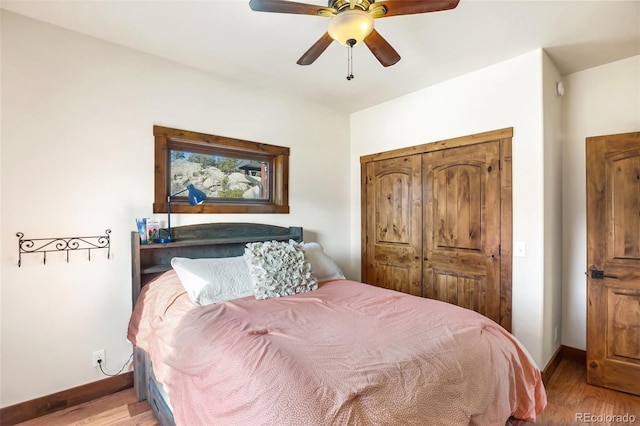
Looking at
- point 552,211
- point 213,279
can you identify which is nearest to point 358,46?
point 213,279

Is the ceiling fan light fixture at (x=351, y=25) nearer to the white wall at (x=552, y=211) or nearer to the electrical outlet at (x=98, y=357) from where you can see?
the white wall at (x=552, y=211)

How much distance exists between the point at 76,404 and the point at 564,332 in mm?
4037

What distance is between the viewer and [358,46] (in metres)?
2.32

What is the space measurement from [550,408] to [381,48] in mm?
2641

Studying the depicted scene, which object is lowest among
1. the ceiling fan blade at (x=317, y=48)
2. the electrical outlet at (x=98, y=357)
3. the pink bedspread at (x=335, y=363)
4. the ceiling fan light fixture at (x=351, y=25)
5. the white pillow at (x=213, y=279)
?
the electrical outlet at (x=98, y=357)

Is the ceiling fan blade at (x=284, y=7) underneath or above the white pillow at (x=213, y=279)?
above

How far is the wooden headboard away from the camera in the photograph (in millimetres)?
2256

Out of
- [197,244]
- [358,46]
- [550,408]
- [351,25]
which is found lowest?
[550,408]

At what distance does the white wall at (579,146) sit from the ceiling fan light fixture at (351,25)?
95.3 inches

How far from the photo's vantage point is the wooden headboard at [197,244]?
2.26 meters

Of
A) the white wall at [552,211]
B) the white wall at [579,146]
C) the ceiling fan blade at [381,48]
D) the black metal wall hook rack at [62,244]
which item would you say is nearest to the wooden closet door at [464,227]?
the white wall at [552,211]

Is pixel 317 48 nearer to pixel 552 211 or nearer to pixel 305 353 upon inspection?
pixel 305 353

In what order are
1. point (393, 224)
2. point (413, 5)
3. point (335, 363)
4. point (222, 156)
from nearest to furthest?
point (335, 363)
point (413, 5)
point (222, 156)
point (393, 224)

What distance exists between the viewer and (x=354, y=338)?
142 cm
